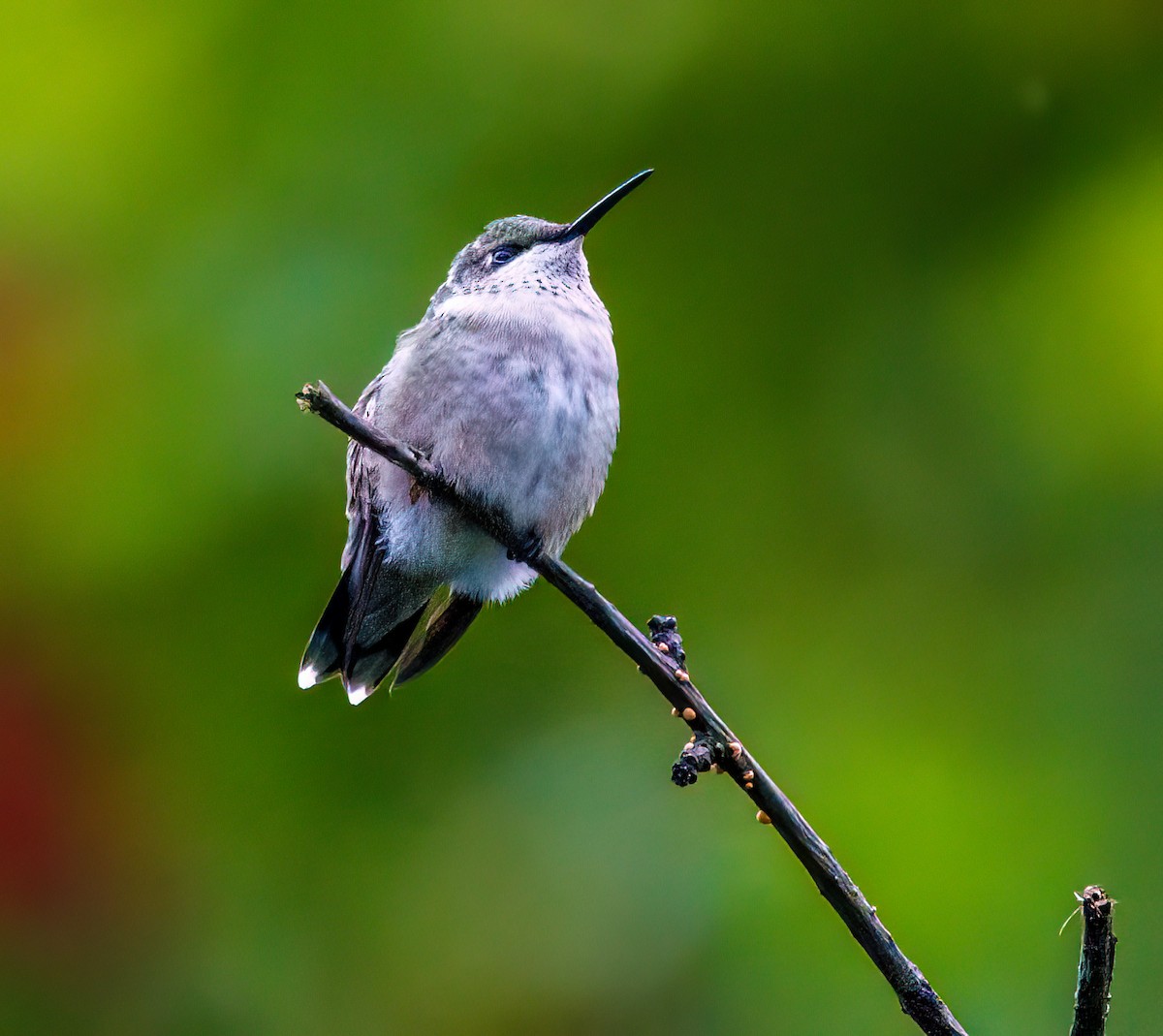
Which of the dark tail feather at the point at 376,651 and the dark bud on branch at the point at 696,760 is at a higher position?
the dark tail feather at the point at 376,651

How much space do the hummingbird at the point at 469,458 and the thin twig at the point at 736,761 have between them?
18.9 inches

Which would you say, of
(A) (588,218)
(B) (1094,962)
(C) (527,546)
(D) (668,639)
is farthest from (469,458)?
(B) (1094,962)

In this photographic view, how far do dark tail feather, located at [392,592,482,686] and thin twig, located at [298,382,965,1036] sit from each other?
2.40 ft

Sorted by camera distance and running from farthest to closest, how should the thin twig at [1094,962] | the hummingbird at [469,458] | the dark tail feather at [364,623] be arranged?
the dark tail feather at [364,623]
the hummingbird at [469,458]
the thin twig at [1094,962]

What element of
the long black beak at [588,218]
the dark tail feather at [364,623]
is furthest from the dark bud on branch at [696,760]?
the long black beak at [588,218]

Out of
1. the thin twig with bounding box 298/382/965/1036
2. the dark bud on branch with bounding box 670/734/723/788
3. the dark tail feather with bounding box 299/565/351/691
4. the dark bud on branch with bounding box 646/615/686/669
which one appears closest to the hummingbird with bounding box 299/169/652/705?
the dark tail feather with bounding box 299/565/351/691

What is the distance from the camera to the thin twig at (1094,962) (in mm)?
1054

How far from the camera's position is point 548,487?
2340 millimetres

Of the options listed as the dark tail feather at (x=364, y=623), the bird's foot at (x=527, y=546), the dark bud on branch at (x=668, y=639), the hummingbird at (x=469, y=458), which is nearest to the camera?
the dark bud on branch at (x=668, y=639)

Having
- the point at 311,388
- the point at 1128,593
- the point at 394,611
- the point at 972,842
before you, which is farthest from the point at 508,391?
the point at 1128,593

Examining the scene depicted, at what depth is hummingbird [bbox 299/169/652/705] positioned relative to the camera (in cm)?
229

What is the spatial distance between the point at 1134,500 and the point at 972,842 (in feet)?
3.95

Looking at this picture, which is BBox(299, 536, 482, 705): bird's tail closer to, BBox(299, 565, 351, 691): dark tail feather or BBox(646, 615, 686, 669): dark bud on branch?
BBox(299, 565, 351, 691): dark tail feather

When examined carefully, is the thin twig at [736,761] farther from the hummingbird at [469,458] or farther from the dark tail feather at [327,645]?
the dark tail feather at [327,645]
